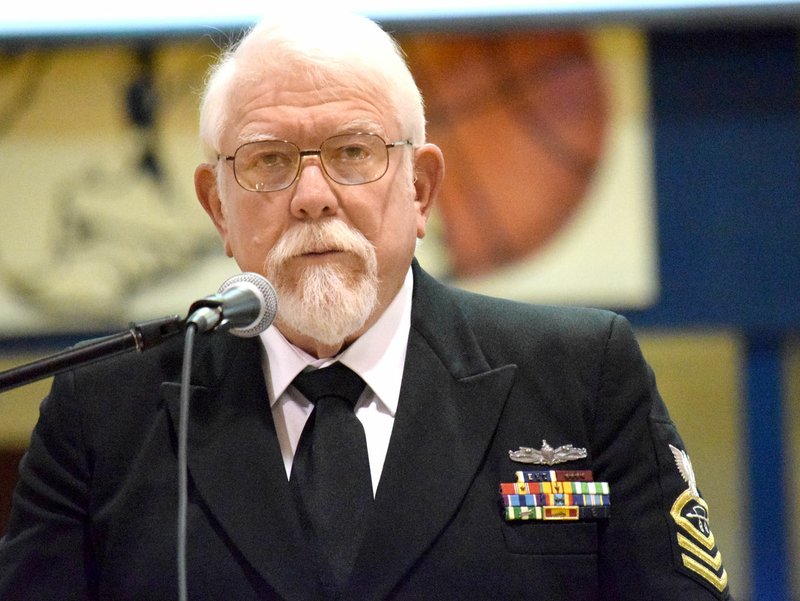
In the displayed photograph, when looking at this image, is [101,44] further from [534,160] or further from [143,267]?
[534,160]

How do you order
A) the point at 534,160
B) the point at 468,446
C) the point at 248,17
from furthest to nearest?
the point at 534,160
the point at 248,17
the point at 468,446

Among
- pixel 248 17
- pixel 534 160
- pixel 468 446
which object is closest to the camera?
pixel 468 446

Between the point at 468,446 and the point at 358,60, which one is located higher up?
the point at 358,60

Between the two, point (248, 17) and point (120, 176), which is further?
point (120, 176)

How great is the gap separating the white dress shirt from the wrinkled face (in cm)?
5

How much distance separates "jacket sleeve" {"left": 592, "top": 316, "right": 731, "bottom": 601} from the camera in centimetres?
167

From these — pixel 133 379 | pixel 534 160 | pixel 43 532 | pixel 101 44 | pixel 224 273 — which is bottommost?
pixel 43 532

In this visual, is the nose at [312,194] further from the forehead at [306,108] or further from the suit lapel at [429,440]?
the suit lapel at [429,440]

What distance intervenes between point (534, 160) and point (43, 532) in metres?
2.45

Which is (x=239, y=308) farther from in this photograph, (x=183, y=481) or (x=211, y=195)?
(x=211, y=195)

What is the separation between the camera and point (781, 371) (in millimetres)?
3934

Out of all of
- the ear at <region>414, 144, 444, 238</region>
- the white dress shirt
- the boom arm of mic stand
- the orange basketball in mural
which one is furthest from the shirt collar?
the orange basketball in mural

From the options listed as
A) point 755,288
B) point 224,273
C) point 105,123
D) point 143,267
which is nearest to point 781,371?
point 755,288

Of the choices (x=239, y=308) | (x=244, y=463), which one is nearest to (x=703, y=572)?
(x=244, y=463)
